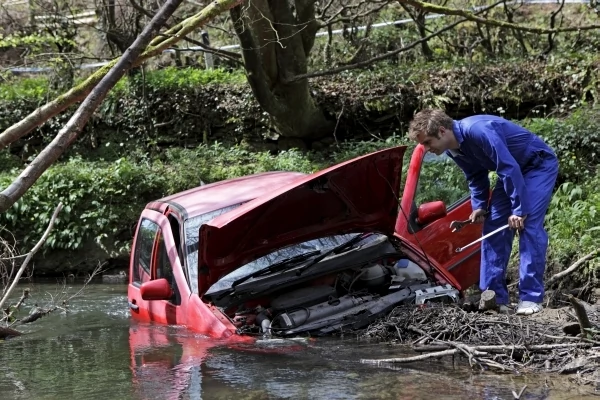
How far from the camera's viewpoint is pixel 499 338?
499cm

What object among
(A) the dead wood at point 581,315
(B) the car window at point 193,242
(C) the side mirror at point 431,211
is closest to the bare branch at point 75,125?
(B) the car window at point 193,242

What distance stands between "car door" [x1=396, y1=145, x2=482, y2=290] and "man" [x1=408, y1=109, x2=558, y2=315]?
0.51 metres

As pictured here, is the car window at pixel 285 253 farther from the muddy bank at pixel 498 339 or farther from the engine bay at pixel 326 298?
the muddy bank at pixel 498 339

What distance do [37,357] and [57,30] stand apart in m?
12.6

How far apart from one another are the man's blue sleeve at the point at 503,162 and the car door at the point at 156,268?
2.56 m

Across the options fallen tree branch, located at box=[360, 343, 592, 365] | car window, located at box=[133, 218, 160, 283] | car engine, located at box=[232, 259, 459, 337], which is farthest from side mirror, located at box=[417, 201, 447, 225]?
car window, located at box=[133, 218, 160, 283]

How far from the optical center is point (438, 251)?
7094 mm

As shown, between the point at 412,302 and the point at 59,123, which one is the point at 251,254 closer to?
the point at 412,302

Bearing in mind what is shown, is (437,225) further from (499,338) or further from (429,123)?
(499,338)

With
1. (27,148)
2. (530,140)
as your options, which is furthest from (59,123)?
(530,140)

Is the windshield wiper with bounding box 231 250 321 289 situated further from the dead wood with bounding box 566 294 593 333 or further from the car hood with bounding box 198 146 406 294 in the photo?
the dead wood with bounding box 566 294 593 333

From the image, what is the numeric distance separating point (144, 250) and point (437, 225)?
2.75 metres

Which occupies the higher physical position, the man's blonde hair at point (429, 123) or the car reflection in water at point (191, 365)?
the man's blonde hair at point (429, 123)

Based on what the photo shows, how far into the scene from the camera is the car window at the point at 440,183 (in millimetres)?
7320
